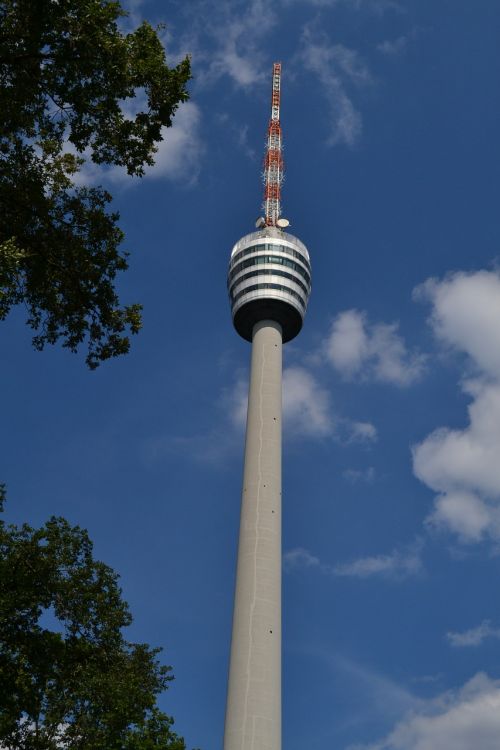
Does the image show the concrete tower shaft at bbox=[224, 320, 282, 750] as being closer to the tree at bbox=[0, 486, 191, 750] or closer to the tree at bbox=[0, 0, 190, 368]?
the tree at bbox=[0, 486, 191, 750]

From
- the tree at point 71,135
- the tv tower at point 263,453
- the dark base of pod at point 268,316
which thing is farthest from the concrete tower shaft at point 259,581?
the tree at point 71,135

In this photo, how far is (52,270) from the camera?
2778 cm

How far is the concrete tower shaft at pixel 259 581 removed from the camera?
7019cm

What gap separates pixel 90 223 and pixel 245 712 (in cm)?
5586

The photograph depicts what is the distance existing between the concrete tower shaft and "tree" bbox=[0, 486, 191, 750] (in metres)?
29.2

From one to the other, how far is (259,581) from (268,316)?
36232 mm

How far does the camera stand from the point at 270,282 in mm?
99062

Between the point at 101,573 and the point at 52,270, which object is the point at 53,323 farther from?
the point at 101,573

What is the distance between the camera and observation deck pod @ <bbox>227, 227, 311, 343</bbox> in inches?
3888

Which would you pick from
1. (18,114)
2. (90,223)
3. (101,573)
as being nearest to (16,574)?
(101,573)

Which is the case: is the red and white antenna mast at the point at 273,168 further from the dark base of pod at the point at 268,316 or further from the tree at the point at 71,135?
the tree at the point at 71,135

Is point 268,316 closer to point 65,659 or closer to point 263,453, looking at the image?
point 263,453

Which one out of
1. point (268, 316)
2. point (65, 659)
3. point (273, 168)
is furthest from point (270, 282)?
point (65, 659)

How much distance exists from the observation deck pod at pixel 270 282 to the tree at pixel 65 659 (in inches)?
2292
